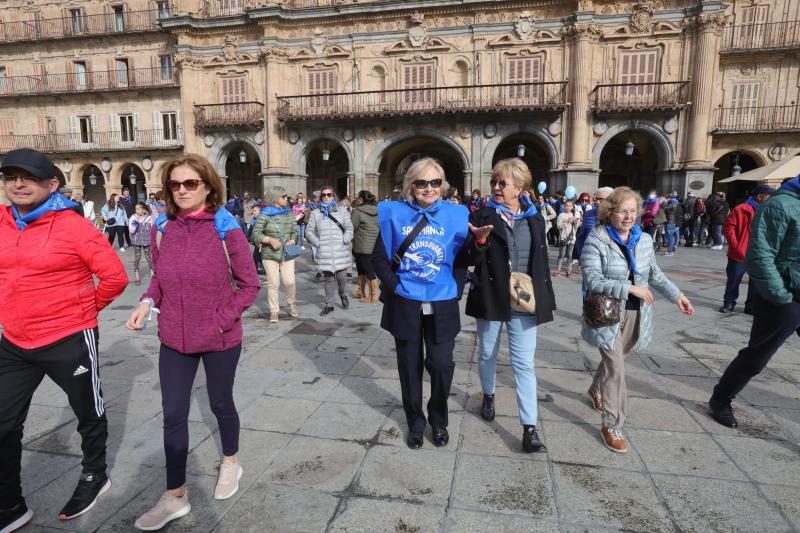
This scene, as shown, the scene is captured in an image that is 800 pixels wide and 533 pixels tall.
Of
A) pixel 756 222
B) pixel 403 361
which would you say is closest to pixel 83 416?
pixel 403 361

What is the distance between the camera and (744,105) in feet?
62.4

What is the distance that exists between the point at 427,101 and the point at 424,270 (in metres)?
18.5

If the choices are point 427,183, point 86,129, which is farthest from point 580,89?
point 86,129

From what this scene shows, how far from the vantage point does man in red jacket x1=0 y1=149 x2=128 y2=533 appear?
2.19m

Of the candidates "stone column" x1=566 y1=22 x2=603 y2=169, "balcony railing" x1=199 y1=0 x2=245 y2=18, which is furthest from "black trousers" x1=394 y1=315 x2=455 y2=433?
"balcony railing" x1=199 y1=0 x2=245 y2=18

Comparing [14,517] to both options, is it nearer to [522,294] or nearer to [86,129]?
[522,294]

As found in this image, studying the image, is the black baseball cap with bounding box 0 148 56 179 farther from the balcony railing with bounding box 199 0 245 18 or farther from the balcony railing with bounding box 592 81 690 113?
the balcony railing with bounding box 199 0 245 18

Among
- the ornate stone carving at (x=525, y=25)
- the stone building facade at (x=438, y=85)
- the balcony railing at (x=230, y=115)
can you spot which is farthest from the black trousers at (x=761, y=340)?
the balcony railing at (x=230, y=115)

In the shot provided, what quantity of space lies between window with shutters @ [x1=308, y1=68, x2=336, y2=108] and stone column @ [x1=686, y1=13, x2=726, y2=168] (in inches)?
577

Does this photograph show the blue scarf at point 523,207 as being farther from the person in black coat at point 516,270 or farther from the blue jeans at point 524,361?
the blue jeans at point 524,361

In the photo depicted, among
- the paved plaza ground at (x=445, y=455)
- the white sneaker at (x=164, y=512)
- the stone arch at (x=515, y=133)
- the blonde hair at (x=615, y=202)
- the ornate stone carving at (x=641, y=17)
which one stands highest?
the ornate stone carving at (x=641, y=17)

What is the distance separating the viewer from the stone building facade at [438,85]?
1830 cm

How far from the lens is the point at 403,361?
2.93m

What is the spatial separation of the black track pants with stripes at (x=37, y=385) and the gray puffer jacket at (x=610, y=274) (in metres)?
2.94
